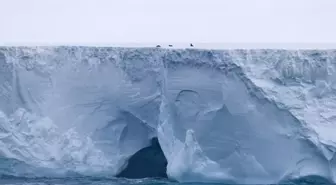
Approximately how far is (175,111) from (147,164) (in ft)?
2.74

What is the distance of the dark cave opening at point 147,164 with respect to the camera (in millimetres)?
7062

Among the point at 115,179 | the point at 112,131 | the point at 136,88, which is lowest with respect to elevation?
the point at 115,179

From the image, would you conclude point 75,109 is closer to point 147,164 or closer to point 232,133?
point 147,164

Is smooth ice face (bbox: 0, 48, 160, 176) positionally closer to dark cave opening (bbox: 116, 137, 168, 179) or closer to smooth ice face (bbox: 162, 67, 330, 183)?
dark cave opening (bbox: 116, 137, 168, 179)

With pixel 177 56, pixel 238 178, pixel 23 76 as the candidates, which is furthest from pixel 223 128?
pixel 23 76

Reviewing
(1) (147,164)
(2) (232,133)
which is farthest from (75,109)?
(2) (232,133)

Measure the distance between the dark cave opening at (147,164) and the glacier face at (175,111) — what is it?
0.64 feet

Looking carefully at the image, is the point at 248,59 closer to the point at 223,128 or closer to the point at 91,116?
the point at 223,128

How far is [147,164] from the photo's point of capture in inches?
281

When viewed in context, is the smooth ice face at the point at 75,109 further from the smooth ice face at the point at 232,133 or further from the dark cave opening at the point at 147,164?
the smooth ice face at the point at 232,133

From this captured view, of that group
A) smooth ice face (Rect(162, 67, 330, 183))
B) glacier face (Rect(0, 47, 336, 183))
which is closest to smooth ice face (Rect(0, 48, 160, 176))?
glacier face (Rect(0, 47, 336, 183))

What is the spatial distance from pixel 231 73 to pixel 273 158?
108 cm

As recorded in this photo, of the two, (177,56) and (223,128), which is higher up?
(177,56)

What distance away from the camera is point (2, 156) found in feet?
22.7
